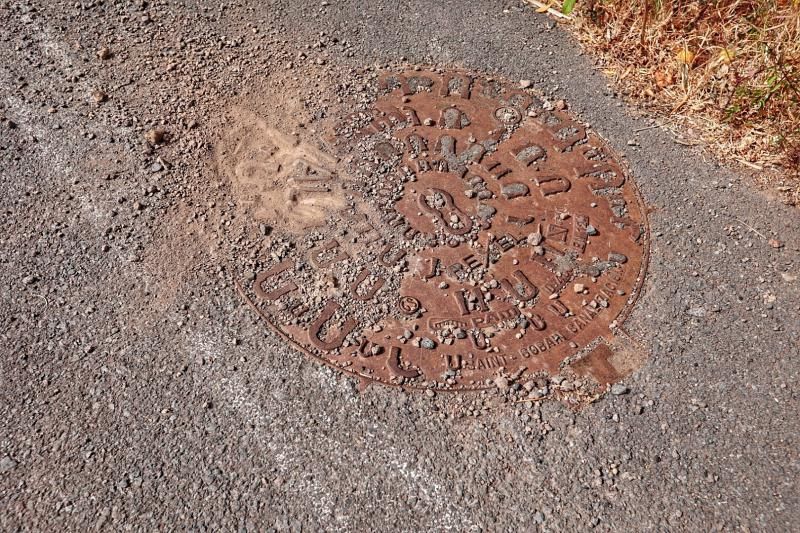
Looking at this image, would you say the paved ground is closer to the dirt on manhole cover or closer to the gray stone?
the dirt on manhole cover

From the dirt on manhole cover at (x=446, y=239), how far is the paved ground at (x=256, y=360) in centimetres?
13

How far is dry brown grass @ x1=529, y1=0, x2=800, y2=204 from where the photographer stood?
377 cm

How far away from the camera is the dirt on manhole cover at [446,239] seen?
2896 millimetres

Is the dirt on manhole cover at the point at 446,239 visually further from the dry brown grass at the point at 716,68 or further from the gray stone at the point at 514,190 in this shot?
the dry brown grass at the point at 716,68

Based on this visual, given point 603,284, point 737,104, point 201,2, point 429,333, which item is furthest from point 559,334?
point 201,2

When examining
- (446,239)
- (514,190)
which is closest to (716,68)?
(514,190)

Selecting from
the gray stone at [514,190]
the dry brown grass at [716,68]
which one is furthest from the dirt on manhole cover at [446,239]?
the dry brown grass at [716,68]

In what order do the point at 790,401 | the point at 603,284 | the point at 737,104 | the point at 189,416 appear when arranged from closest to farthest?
the point at 189,416 → the point at 790,401 → the point at 603,284 → the point at 737,104

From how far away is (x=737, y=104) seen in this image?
388 cm

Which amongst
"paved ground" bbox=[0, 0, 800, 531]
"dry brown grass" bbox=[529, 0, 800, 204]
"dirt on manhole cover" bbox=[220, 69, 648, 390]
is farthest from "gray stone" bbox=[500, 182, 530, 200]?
"dry brown grass" bbox=[529, 0, 800, 204]

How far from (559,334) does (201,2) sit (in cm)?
305

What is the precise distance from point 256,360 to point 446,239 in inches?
41.8

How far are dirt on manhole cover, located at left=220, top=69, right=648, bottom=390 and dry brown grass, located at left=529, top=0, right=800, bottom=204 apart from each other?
658mm

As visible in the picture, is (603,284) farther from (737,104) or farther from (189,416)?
(189,416)
